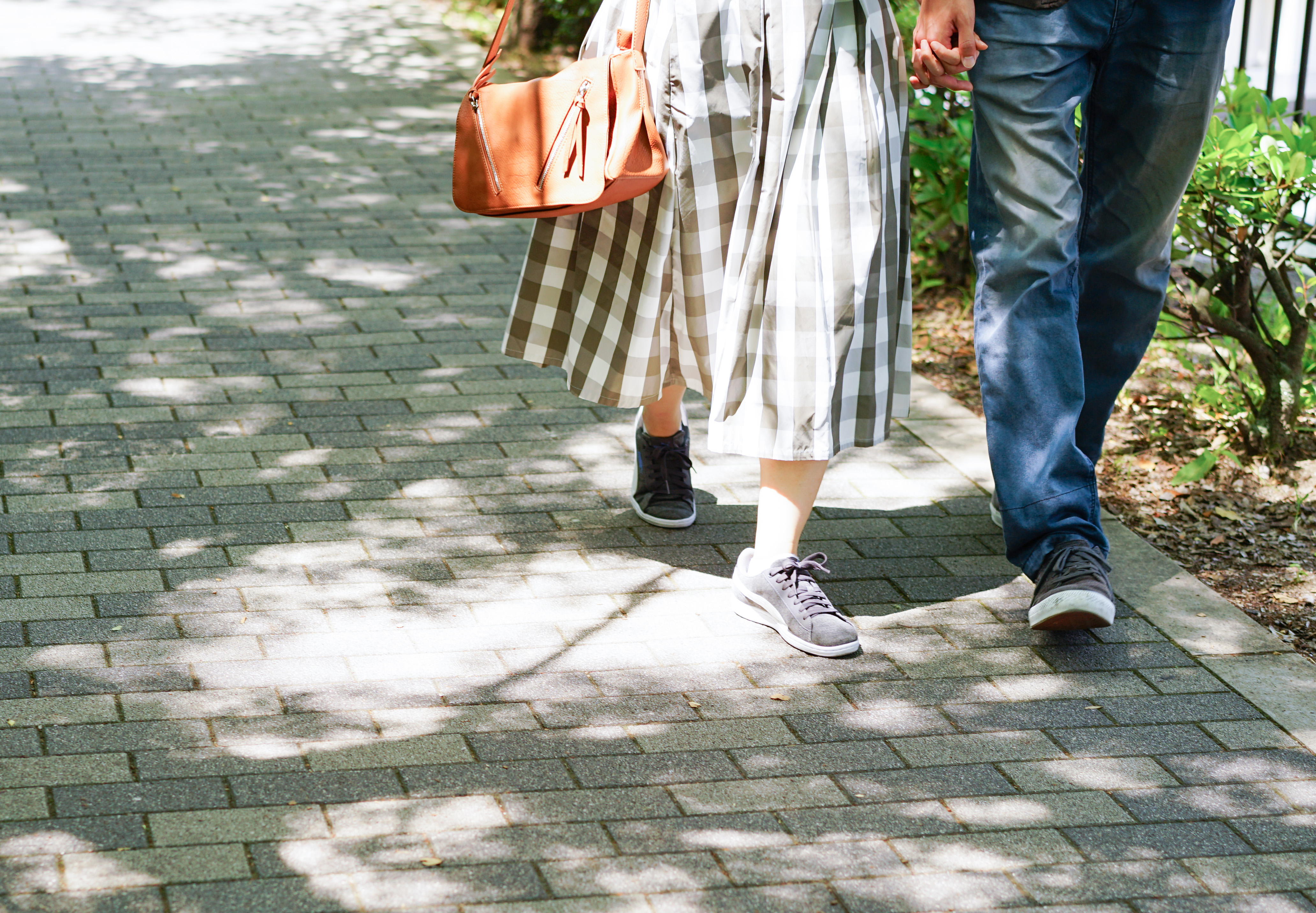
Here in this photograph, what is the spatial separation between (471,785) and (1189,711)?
1.51m

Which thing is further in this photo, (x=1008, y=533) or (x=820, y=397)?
(x=1008, y=533)

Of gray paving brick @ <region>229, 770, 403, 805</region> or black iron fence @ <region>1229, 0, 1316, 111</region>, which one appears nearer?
gray paving brick @ <region>229, 770, 403, 805</region>

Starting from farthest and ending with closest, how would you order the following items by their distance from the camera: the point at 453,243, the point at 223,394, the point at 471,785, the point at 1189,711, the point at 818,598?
1. the point at 453,243
2. the point at 223,394
3. the point at 818,598
4. the point at 1189,711
5. the point at 471,785

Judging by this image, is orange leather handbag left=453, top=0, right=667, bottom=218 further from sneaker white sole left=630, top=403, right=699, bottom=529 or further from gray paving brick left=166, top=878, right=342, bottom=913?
gray paving brick left=166, top=878, right=342, bottom=913

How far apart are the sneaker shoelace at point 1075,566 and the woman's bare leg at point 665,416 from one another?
1.03m

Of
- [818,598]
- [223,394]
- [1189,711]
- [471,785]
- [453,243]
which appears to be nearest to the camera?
[471,785]

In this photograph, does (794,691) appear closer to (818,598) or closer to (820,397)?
(818,598)

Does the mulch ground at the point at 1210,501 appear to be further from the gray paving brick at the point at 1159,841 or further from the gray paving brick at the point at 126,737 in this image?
the gray paving brick at the point at 126,737

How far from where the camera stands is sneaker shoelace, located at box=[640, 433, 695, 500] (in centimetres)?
389

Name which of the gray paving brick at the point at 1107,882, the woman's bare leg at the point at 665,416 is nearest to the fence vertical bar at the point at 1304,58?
the woman's bare leg at the point at 665,416

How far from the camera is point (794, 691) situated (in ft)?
10.3

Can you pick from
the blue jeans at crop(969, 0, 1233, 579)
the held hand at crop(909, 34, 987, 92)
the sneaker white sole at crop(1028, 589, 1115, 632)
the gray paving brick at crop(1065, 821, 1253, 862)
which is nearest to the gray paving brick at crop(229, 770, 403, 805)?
the gray paving brick at crop(1065, 821, 1253, 862)

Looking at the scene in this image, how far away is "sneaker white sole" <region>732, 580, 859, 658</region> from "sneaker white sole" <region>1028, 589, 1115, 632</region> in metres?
0.41

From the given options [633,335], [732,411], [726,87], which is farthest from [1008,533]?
[726,87]
